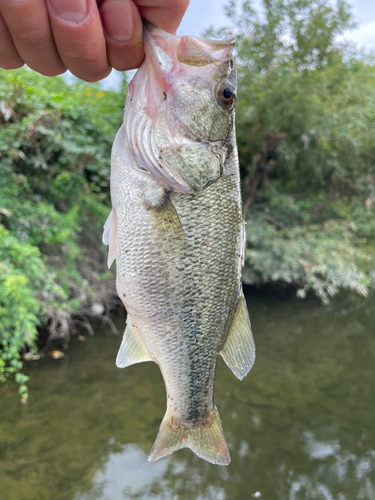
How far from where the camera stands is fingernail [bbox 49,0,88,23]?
969 mm

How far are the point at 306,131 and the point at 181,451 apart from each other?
522 cm

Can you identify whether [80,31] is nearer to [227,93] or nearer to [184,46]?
[184,46]

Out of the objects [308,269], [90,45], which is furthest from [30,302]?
[308,269]

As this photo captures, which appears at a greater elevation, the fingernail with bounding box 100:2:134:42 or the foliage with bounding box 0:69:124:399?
the fingernail with bounding box 100:2:134:42

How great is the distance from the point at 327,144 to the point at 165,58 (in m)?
5.89

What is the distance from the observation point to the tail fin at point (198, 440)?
56.3 inches

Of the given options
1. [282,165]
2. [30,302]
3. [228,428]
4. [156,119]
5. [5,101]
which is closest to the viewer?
[156,119]

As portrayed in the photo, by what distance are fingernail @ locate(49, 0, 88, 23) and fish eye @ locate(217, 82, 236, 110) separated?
0.48 meters

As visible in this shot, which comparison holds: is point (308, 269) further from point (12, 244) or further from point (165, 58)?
point (165, 58)

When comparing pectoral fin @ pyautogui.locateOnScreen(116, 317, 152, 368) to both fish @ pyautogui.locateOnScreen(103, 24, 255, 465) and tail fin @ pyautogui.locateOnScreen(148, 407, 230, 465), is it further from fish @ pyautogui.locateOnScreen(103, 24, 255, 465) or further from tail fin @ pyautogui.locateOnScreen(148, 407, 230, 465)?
tail fin @ pyautogui.locateOnScreen(148, 407, 230, 465)

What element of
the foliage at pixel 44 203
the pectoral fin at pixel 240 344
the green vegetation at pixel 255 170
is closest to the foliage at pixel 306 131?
the green vegetation at pixel 255 170

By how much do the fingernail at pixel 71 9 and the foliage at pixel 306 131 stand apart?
4918 millimetres

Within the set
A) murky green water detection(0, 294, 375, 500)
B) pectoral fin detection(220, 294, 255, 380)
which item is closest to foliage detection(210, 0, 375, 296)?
murky green water detection(0, 294, 375, 500)

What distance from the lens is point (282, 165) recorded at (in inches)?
274
